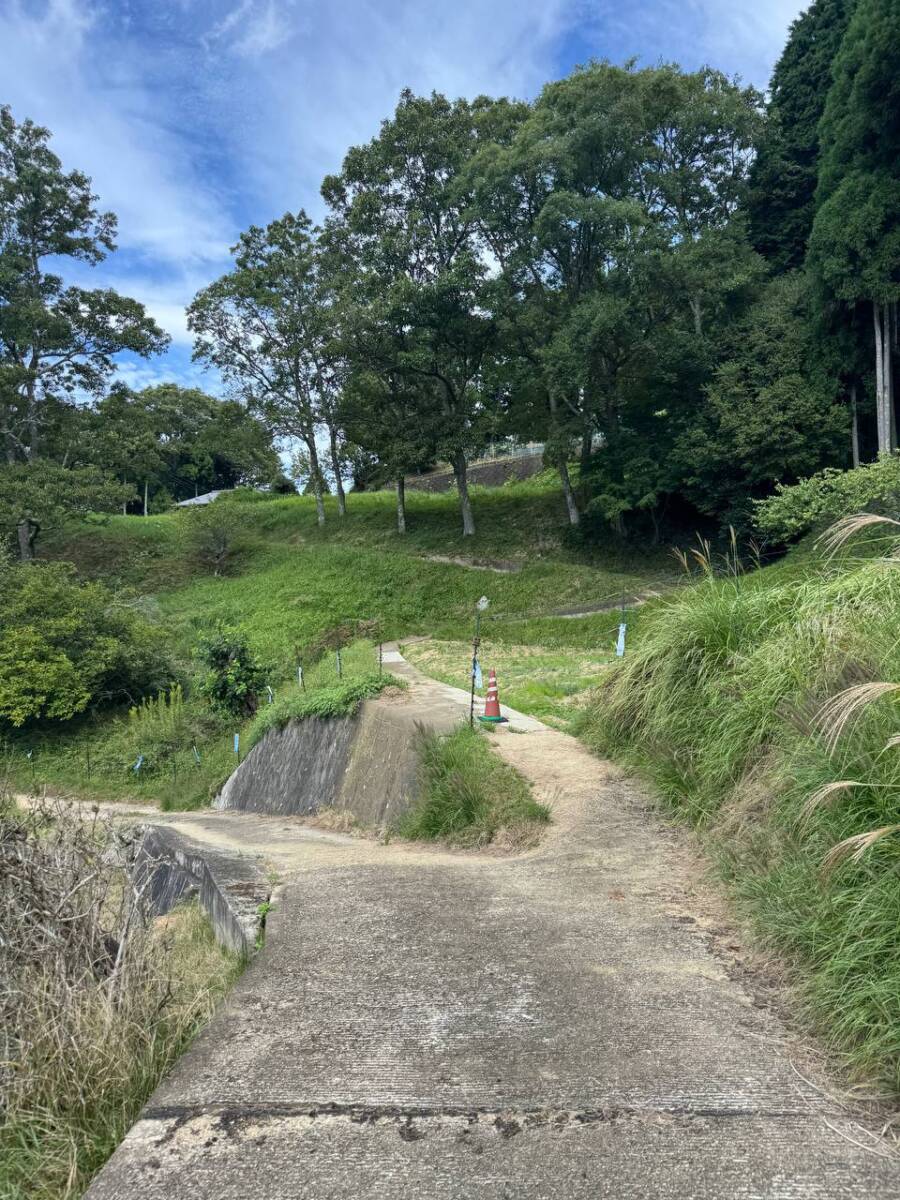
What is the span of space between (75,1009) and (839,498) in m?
15.6

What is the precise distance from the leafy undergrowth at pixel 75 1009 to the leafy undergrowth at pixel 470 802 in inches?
97.8

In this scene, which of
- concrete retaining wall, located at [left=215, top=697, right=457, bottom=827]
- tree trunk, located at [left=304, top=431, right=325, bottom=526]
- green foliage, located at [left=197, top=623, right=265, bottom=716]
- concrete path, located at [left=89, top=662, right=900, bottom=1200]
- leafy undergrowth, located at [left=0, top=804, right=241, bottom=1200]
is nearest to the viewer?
concrete path, located at [left=89, top=662, right=900, bottom=1200]

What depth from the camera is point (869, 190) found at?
63.3 feet

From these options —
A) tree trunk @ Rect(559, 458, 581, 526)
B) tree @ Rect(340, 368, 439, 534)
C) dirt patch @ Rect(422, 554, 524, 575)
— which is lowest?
dirt patch @ Rect(422, 554, 524, 575)

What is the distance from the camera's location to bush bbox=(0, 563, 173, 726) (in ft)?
57.7

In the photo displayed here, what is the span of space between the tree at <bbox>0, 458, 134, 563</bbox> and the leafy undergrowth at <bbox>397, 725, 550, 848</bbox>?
24.3 metres

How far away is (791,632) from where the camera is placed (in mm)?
4906

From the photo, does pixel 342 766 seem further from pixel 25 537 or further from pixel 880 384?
pixel 25 537

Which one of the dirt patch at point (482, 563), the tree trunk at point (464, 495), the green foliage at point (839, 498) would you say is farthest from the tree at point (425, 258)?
the green foliage at point (839, 498)

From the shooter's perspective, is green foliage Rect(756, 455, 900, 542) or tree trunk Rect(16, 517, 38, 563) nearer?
green foliage Rect(756, 455, 900, 542)

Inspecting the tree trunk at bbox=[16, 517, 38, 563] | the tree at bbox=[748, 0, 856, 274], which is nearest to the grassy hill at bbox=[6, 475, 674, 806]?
the tree trunk at bbox=[16, 517, 38, 563]

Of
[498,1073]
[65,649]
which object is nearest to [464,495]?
[65,649]

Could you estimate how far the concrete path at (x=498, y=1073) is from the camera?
204 cm

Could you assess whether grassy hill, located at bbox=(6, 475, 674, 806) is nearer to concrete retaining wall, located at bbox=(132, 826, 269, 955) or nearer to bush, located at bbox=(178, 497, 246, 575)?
bush, located at bbox=(178, 497, 246, 575)
